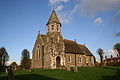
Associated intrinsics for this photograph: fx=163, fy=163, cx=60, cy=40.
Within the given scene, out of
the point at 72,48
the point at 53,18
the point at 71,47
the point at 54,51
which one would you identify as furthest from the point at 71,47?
the point at 53,18

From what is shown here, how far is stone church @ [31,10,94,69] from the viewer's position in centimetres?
4384

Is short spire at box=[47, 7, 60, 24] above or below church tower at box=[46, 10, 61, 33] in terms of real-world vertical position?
above

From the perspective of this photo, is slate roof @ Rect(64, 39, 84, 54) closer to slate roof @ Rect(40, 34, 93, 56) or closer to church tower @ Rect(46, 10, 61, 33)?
slate roof @ Rect(40, 34, 93, 56)

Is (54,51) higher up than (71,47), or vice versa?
(71,47)

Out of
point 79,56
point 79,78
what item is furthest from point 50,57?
point 79,78

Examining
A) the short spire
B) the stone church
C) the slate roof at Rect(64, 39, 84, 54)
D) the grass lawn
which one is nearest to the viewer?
the grass lawn

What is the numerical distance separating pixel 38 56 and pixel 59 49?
22.4 feet

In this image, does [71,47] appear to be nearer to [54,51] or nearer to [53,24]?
[54,51]

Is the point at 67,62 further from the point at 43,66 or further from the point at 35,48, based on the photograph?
the point at 35,48

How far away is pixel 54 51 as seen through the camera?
44125 mm

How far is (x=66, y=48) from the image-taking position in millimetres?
49156

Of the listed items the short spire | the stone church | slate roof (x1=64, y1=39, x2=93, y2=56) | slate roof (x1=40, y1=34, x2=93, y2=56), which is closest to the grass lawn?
the stone church

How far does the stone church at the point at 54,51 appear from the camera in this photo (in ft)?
144

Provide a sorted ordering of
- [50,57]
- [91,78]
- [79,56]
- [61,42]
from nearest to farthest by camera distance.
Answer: [91,78] < [50,57] < [61,42] < [79,56]
